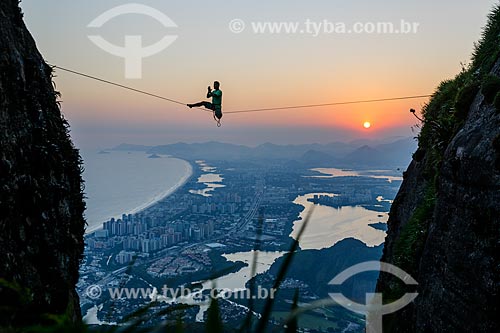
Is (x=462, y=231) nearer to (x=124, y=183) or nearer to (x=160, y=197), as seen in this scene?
(x=160, y=197)

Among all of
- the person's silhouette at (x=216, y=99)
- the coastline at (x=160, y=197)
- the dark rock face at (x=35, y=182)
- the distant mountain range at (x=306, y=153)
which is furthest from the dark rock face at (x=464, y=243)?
the distant mountain range at (x=306, y=153)

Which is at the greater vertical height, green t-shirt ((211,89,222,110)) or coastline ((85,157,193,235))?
green t-shirt ((211,89,222,110))

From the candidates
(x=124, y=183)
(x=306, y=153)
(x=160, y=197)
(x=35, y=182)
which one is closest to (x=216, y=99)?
(x=35, y=182)

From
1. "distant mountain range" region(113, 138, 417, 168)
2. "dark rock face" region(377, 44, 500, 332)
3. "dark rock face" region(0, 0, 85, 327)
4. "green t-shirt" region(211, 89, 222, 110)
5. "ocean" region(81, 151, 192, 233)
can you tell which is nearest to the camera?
"dark rock face" region(0, 0, 85, 327)

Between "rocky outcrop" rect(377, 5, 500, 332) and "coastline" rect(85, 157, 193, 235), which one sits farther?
"coastline" rect(85, 157, 193, 235)

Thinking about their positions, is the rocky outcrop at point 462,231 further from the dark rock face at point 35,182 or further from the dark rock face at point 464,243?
the dark rock face at point 35,182

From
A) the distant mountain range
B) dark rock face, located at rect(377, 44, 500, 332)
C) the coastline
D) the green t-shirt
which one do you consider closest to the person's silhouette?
the green t-shirt

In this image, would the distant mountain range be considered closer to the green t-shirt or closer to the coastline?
the coastline
